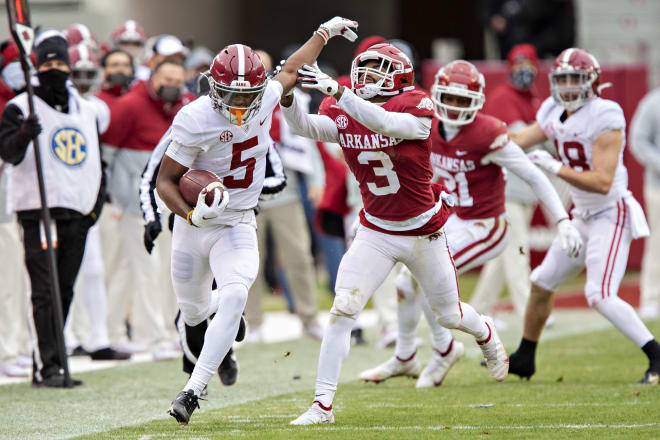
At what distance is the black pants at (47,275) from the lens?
7.16 meters

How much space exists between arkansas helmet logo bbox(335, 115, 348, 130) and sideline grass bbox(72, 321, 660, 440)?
1.35 metres

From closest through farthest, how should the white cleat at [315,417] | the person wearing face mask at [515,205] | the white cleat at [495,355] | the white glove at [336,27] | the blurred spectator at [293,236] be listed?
the white cleat at [315,417] → the white glove at [336,27] → the white cleat at [495,355] → the blurred spectator at [293,236] → the person wearing face mask at [515,205]

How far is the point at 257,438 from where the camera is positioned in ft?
16.8

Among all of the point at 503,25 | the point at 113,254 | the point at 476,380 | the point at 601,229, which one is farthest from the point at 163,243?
the point at 503,25

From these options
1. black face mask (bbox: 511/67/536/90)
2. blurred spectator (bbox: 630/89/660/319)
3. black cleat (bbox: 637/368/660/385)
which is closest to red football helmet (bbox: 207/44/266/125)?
black cleat (bbox: 637/368/660/385)

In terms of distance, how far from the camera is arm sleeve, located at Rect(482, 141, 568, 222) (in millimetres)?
6648

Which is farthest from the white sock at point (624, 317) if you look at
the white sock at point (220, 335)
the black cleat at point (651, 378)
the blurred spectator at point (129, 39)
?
the blurred spectator at point (129, 39)

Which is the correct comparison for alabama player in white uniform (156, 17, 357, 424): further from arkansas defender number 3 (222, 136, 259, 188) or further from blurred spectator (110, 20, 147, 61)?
blurred spectator (110, 20, 147, 61)

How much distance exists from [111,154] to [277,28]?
10880mm

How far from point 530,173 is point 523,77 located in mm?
3595

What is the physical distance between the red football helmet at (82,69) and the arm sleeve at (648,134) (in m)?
4.67

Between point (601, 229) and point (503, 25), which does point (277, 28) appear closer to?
point (503, 25)

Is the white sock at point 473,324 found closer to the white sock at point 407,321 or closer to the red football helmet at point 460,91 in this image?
the white sock at point 407,321

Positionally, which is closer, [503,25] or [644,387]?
[644,387]
